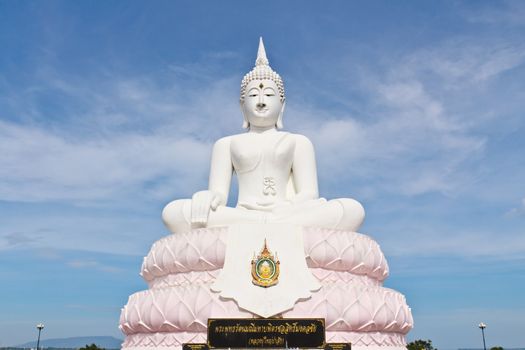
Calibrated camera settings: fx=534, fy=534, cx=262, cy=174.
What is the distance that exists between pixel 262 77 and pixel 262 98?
2.17 ft

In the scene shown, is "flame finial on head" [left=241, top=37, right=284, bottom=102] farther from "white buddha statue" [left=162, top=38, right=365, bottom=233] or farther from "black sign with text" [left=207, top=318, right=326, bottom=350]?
"black sign with text" [left=207, top=318, right=326, bottom=350]

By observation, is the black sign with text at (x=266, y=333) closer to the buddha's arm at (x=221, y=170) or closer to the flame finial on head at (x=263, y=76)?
the buddha's arm at (x=221, y=170)

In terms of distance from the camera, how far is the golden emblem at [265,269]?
9.86m

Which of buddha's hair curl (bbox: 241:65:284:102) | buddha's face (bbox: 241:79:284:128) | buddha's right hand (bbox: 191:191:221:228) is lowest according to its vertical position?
buddha's right hand (bbox: 191:191:221:228)

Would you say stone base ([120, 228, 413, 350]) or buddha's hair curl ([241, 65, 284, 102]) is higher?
→ buddha's hair curl ([241, 65, 284, 102])

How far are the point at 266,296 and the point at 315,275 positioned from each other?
1.24m

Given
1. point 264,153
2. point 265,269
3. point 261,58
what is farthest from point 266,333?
point 261,58

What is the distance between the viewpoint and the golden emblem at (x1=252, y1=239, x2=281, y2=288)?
9859 millimetres

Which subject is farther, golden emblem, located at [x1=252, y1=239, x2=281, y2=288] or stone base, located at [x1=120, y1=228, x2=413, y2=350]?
golden emblem, located at [x1=252, y1=239, x2=281, y2=288]

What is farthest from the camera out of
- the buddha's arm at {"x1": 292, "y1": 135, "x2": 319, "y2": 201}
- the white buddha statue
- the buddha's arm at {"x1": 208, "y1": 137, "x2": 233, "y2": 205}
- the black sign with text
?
the buddha's arm at {"x1": 208, "y1": 137, "x2": 233, "y2": 205}

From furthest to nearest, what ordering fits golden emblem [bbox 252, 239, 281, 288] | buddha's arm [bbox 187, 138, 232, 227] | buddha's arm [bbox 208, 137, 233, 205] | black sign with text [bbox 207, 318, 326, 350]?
1. buddha's arm [bbox 208, 137, 233, 205]
2. buddha's arm [bbox 187, 138, 232, 227]
3. golden emblem [bbox 252, 239, 281, 288]
4. black sign with text [bbox 207, 318, 326, 350]

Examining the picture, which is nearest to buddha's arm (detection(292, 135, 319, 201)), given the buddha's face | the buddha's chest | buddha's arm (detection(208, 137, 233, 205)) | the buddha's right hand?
the buddha's chest

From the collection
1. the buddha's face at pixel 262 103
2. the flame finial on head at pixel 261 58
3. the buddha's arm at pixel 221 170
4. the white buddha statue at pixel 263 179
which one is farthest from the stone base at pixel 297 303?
the flame finial on head at pixel 261 58

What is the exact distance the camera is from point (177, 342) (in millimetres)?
9688
